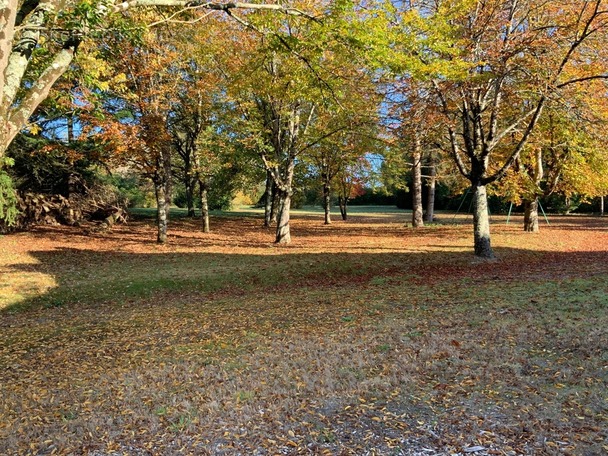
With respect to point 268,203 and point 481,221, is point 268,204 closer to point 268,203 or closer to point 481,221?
point 268,203

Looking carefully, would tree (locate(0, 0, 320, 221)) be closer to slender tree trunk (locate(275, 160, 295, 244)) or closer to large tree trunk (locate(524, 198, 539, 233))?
slender tree trunk (locate(275, 160, 295, 244))

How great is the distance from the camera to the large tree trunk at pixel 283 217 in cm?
1659

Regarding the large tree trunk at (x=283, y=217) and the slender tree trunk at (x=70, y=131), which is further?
the large tree trunk at (x=283, y=217)

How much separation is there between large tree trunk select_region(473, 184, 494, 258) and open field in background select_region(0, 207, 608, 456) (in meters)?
1.30

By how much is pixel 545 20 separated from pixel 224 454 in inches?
534

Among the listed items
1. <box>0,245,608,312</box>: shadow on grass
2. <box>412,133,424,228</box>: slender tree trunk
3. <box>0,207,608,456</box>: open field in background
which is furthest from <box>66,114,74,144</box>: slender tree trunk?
<box>412,133,424,228</box>: slender tree trunk

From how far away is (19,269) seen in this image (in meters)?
12.1

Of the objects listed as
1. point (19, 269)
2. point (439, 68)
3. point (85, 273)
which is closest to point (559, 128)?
point (439, 68)

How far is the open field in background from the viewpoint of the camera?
323 cm

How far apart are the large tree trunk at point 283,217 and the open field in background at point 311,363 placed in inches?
226

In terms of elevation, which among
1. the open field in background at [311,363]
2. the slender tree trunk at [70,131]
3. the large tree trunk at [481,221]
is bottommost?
the open field in background at [311,363]

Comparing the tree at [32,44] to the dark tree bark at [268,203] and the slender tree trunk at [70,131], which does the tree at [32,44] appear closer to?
the slender tree trunk at [70,131]

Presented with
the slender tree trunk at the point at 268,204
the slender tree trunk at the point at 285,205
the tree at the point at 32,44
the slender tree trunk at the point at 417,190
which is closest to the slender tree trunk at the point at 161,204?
the slender tree trunk at the point at 285,205

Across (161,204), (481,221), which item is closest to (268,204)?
(161,204)
